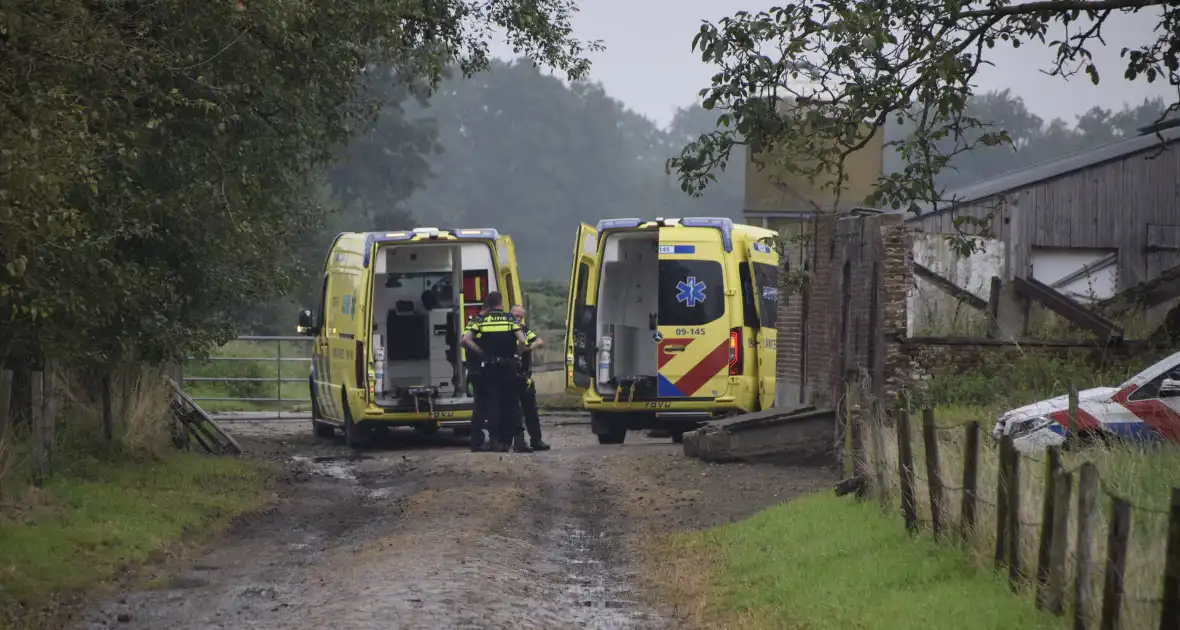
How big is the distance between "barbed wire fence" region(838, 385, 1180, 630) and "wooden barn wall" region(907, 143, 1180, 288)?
1536 cm

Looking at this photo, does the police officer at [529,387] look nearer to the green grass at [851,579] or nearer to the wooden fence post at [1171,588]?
the green grass at [851,579]

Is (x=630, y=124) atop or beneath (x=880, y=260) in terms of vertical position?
atop

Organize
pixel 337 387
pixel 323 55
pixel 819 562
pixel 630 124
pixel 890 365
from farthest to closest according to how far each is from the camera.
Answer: pixel 630 124 → pixel 337 387 → pixel 890 365 → pixel 323 55 → pixel 819 562

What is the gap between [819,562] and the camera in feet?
31.7

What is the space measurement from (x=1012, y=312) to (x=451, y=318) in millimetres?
7344

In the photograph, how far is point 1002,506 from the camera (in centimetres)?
792

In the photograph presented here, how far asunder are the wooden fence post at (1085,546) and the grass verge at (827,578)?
0.38 meters

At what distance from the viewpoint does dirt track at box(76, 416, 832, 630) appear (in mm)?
8578

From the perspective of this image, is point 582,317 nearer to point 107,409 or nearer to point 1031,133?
point 107,409

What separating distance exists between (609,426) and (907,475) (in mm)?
10585

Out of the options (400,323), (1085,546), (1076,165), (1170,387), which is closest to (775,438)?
(1170,387)

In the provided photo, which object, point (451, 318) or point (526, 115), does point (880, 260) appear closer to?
point (451, 318)

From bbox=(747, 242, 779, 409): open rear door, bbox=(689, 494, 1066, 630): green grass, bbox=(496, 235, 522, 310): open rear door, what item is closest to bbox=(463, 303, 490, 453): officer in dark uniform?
bbox=(496, 235, 522, 310): open rear door

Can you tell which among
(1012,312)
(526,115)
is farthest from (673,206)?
(1012,312)
